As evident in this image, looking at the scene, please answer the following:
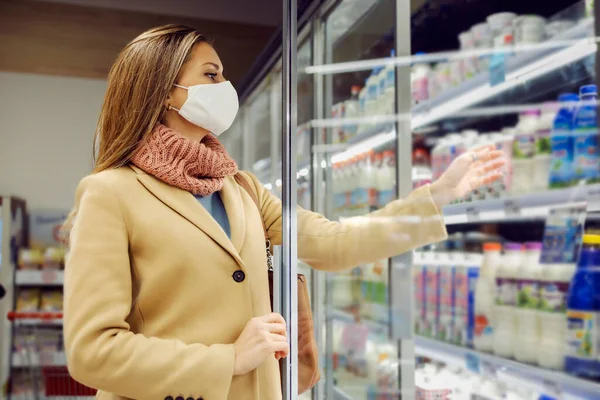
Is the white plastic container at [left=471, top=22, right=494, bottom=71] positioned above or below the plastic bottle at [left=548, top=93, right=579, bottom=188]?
above

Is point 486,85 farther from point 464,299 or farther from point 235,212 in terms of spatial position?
point 235,212

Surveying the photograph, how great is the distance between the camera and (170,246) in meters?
1.17

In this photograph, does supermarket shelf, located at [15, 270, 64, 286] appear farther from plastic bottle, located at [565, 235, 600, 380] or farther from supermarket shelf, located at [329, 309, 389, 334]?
Answer: plastic bottle, located at [565, 235, 600, 380]

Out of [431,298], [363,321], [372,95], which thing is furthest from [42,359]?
[372,95]

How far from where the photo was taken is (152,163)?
47.0 inches

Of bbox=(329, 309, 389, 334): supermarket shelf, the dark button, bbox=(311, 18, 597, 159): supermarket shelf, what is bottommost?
bbox=(329, 309, 389, 334): supermarket shelf

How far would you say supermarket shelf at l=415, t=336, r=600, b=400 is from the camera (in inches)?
52.6

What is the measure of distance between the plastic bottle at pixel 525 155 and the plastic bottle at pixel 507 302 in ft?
0.78

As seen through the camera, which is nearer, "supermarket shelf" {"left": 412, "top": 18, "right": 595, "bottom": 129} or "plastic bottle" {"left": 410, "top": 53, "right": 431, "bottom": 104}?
"supermarket shelf" {"left": 412, "top": 18, "right": 595, "bottom": 129}

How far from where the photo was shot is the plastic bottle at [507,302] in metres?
1.75

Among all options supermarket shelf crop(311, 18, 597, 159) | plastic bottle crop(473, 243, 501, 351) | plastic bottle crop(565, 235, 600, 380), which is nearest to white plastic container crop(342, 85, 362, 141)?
supermarket shelf crop(311, 18, 597, 159)

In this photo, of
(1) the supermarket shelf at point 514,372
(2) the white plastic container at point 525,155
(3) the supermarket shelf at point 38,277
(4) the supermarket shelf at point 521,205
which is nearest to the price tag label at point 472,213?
(4) the supermarket shelf at point 521,205

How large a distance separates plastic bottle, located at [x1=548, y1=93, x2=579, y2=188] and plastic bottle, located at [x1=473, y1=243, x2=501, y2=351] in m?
0.43

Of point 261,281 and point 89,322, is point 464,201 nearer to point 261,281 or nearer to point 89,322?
point 261,281
